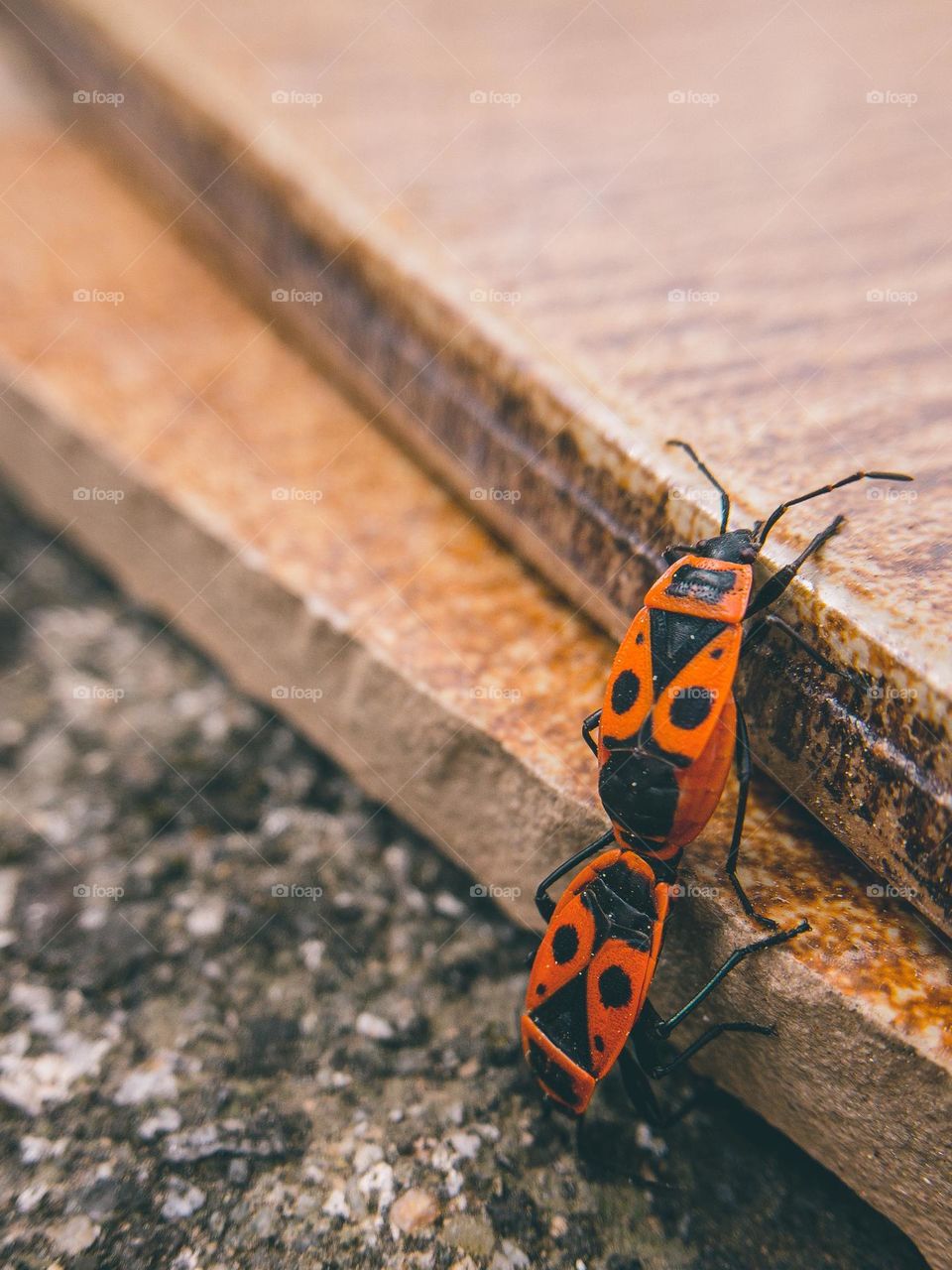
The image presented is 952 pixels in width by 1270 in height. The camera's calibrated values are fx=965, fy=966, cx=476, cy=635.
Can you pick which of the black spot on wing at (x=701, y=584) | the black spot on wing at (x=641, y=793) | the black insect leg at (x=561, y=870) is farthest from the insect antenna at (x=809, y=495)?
the black insect leg at (x=561, y=870)

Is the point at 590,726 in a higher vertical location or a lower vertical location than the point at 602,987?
higher

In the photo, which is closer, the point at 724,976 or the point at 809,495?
the point at 724,976

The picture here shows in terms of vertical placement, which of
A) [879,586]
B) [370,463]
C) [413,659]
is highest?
[879,586]

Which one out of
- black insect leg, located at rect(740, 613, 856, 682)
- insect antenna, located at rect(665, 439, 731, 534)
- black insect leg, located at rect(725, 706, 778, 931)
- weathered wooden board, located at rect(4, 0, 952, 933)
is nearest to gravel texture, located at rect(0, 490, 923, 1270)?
black insect leg, located at rect(725, 706, 778, 931)

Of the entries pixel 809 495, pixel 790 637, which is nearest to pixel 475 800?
pixel 790 637

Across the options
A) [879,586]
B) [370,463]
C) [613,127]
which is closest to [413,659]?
[370,463]

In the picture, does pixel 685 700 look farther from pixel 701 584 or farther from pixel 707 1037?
pixel 707 1037

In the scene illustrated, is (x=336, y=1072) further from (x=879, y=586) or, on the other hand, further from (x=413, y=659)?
(x=879, y=586)
